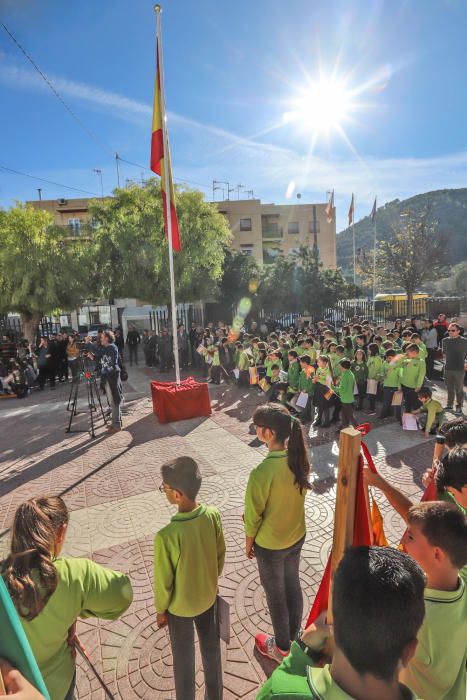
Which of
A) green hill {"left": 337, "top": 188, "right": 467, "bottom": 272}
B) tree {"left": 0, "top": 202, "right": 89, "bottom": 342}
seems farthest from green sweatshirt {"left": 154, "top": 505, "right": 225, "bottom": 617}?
green hill {"left": 337, "top": 188, "right": 467, "bottom": 272}

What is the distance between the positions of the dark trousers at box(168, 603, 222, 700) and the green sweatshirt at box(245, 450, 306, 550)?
0.55 m

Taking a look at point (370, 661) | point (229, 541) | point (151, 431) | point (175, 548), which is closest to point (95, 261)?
point (151, 431)

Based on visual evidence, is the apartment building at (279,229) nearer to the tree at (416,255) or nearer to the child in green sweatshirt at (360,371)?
the tree at (416,255)

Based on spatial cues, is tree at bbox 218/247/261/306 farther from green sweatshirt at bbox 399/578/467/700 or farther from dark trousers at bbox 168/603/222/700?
green sweatshirt at bbox 399/578/467/700

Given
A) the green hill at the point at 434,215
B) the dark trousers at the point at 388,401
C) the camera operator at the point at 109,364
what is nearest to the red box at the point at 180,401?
the camera operator at the point at 109,364

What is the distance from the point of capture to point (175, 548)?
7.36 ft

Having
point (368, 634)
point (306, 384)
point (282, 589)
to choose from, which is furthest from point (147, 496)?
point (368, 634)

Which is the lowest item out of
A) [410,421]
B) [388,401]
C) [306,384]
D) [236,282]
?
[410,421]

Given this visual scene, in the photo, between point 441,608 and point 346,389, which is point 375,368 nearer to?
point 346,389

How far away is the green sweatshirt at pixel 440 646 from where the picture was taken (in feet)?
5.09

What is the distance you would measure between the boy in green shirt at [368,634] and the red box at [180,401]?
780 cm

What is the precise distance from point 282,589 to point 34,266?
1583 cm

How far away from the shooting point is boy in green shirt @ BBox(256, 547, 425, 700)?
1064 millimetres

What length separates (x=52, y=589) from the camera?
1.70m
